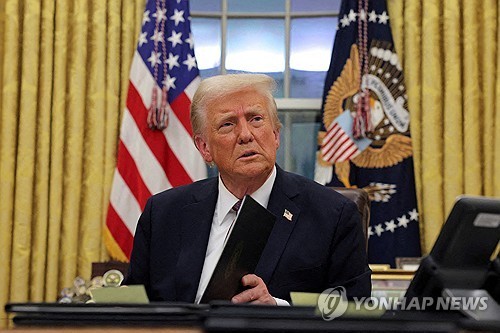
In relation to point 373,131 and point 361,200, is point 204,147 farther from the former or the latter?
point 373,131

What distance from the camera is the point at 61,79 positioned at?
4.46 m

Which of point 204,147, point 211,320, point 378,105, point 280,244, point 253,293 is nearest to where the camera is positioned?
point 211,320

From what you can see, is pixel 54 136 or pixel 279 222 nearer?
pixel 279 222

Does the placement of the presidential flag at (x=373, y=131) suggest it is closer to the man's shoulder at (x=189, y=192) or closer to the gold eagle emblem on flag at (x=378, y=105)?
the gold eagle emblem on flag at (x=378, y=105)

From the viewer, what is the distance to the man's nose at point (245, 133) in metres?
2.58

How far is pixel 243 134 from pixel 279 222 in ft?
1.00

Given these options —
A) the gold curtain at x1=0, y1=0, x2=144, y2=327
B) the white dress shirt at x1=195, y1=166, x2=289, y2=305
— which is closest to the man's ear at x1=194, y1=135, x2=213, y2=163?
the white dress shirt at x1=195, y1=166, x2=289, y2=305

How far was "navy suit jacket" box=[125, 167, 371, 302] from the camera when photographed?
2.47 meters

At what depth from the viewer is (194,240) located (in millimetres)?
2580

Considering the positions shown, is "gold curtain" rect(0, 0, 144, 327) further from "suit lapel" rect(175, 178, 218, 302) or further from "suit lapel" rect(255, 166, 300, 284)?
"suit lapel" rect(255, 166, 300, 284)

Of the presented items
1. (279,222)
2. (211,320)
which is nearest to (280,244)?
(279,222)

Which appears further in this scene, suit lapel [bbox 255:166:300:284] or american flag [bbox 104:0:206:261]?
american flag [bbox 104:0:206:261]

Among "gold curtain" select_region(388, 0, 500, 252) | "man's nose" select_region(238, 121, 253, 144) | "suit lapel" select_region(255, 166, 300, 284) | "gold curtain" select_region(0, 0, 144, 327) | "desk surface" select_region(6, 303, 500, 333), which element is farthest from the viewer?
"gold curtain" select_region(0, 0, 144, 327)

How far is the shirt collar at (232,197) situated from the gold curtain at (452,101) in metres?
1.87
